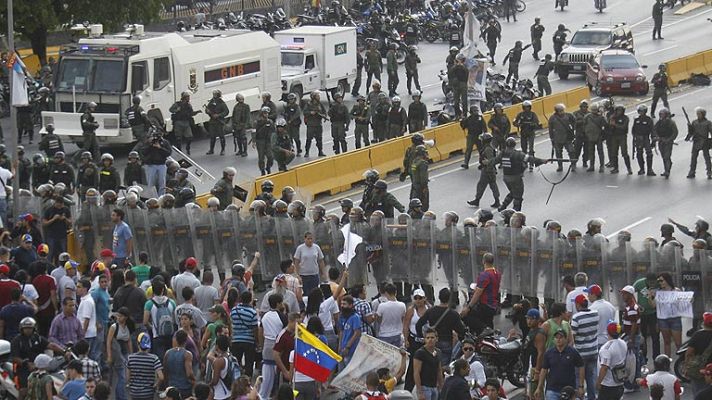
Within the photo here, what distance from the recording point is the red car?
4231 cm

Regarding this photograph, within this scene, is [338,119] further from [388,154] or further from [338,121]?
[388,154]

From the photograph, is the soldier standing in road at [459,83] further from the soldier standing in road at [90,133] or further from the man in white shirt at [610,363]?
the man in white shirt at [610,363]

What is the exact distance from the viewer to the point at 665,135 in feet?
105

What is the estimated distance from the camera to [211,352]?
56.8 ft

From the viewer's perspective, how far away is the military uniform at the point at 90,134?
31.0 meters

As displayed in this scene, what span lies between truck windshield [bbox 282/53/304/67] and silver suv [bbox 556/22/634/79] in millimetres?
8980

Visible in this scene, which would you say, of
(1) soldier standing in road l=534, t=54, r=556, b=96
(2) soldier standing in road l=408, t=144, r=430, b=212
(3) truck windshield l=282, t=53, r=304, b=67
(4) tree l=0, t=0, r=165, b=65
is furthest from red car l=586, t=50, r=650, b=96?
(2) soldier standing in road l=408, t=144, r=430, b=212

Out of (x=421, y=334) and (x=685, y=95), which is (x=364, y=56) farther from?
(x=421, y=334)

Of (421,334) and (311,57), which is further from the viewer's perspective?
(311,57)

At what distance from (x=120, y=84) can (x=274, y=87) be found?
5600 mm

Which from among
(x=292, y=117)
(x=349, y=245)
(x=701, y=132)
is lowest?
(x=292, y=117)

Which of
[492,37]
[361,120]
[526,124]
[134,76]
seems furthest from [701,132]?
[492,37]

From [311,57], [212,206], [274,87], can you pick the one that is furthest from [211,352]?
[311,57]

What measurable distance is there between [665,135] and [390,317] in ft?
48.2
